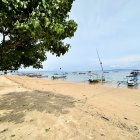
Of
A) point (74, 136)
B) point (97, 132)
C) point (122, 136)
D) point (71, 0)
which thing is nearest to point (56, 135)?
point (74, 136)

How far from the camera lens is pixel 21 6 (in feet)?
33.5

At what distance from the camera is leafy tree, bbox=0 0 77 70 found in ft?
32.9

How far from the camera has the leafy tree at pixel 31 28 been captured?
32.9 ft

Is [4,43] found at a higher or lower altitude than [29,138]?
higher

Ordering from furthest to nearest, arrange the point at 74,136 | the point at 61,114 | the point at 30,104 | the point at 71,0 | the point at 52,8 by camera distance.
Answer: the point at 30,104
the point at 61,114
the point at 71,0
the point at 52,8
the point at 74,136

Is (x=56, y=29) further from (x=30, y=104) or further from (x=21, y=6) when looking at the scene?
(x=30, y=104)

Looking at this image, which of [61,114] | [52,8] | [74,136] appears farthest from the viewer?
[61,114]

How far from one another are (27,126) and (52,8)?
5787mm

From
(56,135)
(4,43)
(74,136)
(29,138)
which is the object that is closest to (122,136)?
(74,136)

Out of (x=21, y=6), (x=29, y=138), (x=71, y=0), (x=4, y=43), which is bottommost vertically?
(x=29, y=138)

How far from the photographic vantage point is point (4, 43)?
41.5ft

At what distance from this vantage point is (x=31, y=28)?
9867 millimetres

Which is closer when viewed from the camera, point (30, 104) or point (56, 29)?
point (56, 29)

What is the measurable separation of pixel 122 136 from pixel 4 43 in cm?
764
